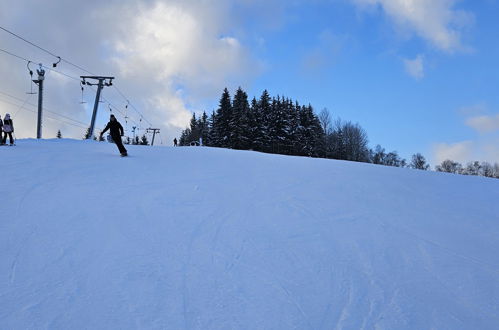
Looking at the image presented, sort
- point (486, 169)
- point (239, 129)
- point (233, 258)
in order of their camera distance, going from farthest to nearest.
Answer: point (486, 169) < point (239, 129) < point (233, 258)

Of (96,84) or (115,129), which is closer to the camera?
(115,129)

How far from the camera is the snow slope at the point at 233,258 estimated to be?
3.40 m

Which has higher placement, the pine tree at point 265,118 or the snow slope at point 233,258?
the pine tree at point 265,118

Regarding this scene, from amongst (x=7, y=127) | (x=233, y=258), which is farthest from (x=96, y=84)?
(x=233, y=258)

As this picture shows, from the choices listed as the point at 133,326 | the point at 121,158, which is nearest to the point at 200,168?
the point at 121,158

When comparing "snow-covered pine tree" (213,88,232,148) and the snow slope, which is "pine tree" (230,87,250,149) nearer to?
"snow-covered pine tree" (213,88,232,148)

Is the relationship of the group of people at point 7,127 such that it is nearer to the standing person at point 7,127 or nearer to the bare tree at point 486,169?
the standing person at point 7,127

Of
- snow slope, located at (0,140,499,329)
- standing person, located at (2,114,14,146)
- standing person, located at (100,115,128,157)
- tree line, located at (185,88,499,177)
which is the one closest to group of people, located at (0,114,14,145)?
standing person, located at (2,114,14,146)

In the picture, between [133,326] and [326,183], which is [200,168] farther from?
[133,326]

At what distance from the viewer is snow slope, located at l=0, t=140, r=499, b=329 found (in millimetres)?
3400

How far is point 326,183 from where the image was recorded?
10312 millimetres

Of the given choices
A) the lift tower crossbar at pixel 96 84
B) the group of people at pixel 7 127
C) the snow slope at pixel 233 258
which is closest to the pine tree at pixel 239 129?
the lift tower crossbar at pixel 96 84

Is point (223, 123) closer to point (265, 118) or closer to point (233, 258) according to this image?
point (265, 118)

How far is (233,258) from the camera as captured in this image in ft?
14.9
